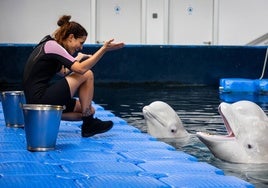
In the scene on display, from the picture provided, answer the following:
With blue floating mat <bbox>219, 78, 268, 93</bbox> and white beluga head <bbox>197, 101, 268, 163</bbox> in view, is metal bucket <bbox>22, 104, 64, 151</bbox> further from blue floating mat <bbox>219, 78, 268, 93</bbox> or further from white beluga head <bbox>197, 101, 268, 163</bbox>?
blue floating mat <bbox>219, 78, 268, 93</bbox>

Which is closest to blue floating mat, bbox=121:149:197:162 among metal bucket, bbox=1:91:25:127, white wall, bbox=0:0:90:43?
metal bucket, bbox=1:91:25:127

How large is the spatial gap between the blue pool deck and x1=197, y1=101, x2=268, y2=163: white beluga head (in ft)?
2.02

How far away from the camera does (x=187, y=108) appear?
9891mm

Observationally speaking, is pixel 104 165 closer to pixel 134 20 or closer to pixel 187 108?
pixel 187 108

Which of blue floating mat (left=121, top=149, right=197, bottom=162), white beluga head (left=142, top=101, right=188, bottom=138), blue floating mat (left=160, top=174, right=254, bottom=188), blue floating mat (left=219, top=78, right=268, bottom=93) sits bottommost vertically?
blue floating mat (left=219, top=78, right=268, bottom=93)

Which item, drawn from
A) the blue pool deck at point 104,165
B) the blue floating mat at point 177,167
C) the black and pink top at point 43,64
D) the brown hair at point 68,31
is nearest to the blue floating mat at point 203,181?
the blue pool deck at point 104,165

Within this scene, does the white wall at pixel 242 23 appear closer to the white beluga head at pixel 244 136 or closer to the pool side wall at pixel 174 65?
the pool side wall at pixel 174 65

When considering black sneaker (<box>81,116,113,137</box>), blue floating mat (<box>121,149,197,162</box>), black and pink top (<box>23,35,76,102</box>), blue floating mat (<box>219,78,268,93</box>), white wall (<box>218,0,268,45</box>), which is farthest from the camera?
white wall (<box>218,0,268,45</box>)

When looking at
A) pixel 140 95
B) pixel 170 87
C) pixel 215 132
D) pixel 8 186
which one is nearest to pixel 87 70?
pixel 8 186

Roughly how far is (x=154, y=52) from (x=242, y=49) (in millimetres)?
2150

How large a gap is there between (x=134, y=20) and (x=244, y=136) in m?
12.8

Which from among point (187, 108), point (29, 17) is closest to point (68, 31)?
point (187, 108)

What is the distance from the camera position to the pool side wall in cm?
1433

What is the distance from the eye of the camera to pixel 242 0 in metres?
17.8
